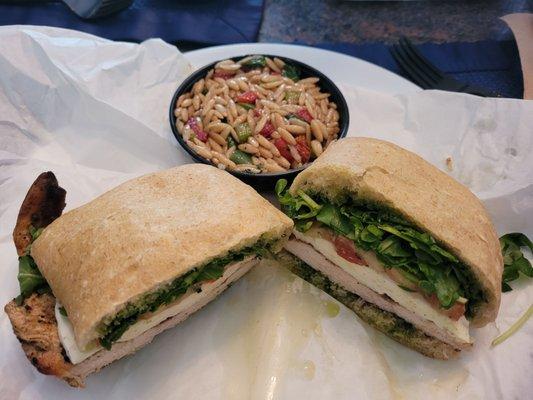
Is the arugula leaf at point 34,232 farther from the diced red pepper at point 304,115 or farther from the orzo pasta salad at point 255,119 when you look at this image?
the diced red pepper at point 304,115

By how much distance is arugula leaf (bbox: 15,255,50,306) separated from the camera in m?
1.93

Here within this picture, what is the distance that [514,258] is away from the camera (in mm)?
2246

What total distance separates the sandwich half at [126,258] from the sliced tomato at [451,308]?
64 centimetres

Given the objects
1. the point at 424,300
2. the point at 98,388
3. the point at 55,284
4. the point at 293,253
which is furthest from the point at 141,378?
the point at 424,300

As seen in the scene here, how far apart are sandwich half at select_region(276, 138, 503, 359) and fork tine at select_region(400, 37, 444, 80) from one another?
44.5 inches

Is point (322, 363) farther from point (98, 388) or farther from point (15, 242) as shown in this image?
point (15, 242)

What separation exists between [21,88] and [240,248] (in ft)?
5.18

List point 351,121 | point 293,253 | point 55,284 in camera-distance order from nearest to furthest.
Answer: point 55,284, point 293,253, point 351,121

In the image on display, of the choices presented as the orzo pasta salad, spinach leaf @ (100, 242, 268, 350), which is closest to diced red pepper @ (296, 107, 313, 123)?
the orzo pasta salad

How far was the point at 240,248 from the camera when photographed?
1918 millimetres


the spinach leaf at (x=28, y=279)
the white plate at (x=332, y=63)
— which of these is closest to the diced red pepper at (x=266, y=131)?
the white plate at (x=332, y=63)

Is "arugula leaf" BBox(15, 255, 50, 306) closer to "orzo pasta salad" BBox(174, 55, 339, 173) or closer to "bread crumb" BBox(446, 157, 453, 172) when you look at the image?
"orzo pasta salad" BBox(174, 55, 339, 173)

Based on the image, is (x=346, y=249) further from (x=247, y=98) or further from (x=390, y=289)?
(x=247, y=98)

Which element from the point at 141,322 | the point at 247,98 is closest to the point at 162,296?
Result: the point at 141,322
